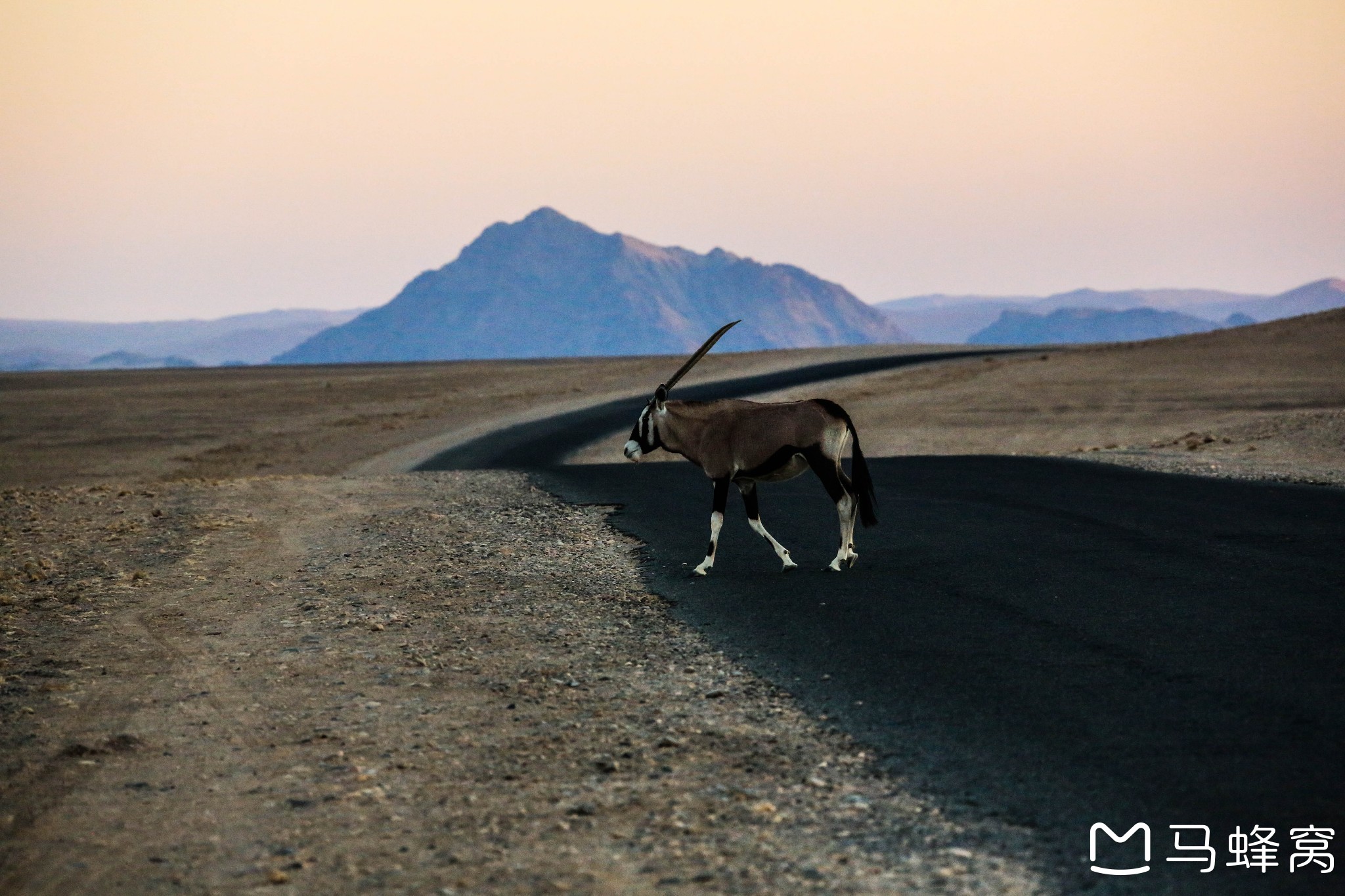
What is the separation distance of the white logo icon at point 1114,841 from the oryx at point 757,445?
662cm

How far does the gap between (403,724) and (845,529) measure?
598 cm

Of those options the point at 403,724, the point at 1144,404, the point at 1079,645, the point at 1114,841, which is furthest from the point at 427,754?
the point at 1144,404

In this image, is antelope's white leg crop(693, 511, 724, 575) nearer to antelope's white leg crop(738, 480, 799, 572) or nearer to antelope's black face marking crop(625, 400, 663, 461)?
antelope's white leg crop(738, 480, 799, 572)

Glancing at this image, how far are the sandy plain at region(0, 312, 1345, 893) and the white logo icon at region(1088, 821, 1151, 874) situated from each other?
0.22 meters

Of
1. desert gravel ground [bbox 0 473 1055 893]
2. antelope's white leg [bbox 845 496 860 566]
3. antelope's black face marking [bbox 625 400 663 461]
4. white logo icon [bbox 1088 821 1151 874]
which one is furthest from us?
antelope's black face marking [bbox 625 400 663 461]

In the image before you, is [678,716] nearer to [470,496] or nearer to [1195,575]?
[1195,575]

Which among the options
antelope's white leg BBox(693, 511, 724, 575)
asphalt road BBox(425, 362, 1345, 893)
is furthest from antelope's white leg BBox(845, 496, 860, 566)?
antelope's white leg BBox(693, 511, 724, 575)

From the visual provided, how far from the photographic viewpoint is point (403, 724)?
27.6ft

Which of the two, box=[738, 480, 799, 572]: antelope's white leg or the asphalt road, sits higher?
box=[738, 480, 799, 572]: antelope's white leg

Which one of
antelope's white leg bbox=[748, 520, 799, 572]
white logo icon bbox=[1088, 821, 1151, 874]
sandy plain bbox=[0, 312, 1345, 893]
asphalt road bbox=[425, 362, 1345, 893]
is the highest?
antelope's white leg bbox=[748, 520, 799, 572]

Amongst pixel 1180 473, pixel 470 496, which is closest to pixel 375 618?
pixel 470 496

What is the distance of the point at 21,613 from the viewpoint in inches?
514

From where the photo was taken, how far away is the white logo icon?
18.5 feet

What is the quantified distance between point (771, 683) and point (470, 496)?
1377 centimetres
